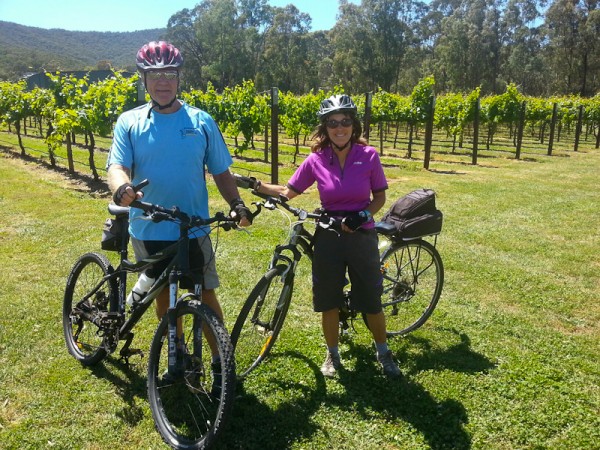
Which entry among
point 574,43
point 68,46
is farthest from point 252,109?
point 68,46

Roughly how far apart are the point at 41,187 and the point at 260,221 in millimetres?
5932

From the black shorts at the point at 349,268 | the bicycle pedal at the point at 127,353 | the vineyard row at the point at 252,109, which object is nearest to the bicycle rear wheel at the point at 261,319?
the black shorts at the point at 349,268

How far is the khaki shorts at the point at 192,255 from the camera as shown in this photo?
2.84m

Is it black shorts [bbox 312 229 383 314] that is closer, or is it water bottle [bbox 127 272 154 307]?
water bottle [bbox 127 272 154 307]

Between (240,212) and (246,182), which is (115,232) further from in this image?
(240,212)

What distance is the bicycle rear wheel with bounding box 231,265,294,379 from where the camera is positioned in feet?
10.3

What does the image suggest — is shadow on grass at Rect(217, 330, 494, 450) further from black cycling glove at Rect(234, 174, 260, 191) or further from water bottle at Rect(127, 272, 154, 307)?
black cycling glove at Rect(234, 174, 260, 191)

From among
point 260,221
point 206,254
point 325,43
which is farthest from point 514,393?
point 325,43

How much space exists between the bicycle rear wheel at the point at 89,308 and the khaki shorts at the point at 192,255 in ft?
1.50

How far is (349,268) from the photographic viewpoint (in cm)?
322

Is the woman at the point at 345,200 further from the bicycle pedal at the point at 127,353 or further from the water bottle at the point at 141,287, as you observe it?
the bicycle pedal at the point at 127,353

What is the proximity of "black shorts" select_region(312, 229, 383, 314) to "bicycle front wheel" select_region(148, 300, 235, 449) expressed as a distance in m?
0.88

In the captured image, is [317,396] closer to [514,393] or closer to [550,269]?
[514,393]

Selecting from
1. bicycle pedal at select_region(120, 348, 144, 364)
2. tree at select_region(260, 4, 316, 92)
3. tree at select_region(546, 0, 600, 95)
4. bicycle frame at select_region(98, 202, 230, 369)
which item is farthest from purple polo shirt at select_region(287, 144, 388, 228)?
tree at select_region(260, 4, 316, 92)
